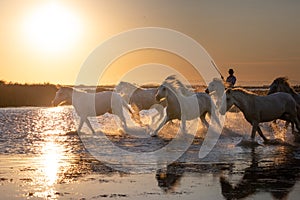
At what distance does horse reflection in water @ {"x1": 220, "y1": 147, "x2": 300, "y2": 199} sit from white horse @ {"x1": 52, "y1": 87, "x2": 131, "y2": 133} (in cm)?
894

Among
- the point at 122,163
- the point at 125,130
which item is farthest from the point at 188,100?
the point at 122,163

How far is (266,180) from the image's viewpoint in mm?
9500

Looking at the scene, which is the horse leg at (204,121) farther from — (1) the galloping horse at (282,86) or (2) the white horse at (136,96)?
(2) the white horse at (136,96)

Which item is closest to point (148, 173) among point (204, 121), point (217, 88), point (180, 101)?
point (180, 101)

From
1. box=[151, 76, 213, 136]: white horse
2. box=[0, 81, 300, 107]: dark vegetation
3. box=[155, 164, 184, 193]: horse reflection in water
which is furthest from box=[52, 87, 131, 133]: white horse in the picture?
box=[0, 81, 300, 107]: dark vegetation

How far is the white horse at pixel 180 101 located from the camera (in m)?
18.4

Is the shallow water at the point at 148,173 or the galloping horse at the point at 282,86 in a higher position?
the galloping horse at the point at 282,86

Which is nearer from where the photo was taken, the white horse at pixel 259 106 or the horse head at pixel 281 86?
the white horse at pixel 259 106

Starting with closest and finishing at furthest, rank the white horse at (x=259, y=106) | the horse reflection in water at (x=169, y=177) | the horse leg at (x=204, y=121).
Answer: the horse reflection in water at (x=169, y=177) < the white horse at (x=259, y=106) < the horse leg at (x=204, y=121)

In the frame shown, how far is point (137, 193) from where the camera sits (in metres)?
8.45

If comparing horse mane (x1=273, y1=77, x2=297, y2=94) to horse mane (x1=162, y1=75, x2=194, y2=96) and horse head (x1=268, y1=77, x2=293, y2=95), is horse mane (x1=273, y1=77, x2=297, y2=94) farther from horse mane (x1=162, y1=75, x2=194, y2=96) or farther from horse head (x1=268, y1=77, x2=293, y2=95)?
horse mane (x1=162, y1=75, x2=194, y2=96)

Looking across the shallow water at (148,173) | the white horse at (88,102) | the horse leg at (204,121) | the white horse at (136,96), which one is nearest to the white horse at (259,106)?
the shallow water at (148,173)

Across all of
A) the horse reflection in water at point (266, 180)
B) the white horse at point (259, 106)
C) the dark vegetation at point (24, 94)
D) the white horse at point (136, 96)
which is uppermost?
the dark vegetation at point (24, 94)

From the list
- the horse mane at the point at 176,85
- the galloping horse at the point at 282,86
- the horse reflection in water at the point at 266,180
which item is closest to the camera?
the horse reflection in water at the point at 266,180
